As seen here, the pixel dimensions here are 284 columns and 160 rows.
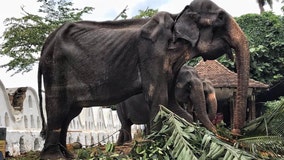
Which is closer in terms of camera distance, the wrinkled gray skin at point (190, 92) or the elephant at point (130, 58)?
the elephant at point (130, 58)

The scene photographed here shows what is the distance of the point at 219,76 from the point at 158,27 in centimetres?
902

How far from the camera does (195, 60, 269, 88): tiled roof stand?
12227 millimetres

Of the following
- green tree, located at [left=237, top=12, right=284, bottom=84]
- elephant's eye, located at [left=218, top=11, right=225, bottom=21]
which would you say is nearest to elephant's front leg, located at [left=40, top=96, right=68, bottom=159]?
elephant's eye, located at [left=218, top=11, right=225, bottom=21]

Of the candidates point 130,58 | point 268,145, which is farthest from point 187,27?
point 268,145

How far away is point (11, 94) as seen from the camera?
820 centimetres

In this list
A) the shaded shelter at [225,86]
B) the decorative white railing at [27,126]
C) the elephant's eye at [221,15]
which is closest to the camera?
the elephant's eye at [221,15]

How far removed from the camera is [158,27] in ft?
13.7

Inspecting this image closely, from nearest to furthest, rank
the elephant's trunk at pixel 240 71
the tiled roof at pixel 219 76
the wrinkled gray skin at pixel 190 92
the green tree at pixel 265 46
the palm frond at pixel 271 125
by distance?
the palm frond at pixel 271 125 → the elephant's trunk at pixel 240 71 → the wrinkled gray skin at pixel 190 92 → the tiled roof at pixel 219 76 → the green tree at pixel 265 46

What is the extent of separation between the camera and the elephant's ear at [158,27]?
4.14m

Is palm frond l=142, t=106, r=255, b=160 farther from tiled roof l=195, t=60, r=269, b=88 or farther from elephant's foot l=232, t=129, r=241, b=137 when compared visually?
tiled roof l=195, t=60, r=269, b=88

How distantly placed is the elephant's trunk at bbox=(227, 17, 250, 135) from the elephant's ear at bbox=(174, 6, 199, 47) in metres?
0.29

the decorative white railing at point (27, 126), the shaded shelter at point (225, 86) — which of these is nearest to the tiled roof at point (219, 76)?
the shaded shelter at point (225, 86)

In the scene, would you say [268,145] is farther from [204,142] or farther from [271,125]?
[204,142]

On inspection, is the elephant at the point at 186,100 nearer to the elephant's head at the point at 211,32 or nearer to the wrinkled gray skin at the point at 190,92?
the wrinkled gray skin at the point at 190,92
